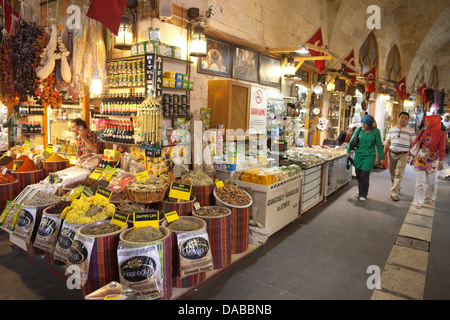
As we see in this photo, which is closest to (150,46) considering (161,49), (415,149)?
(161,49)

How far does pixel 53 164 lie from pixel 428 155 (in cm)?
652

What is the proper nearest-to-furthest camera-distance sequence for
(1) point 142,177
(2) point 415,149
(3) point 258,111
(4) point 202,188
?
(1) point 142,177
(4) point 202,188
(3) point 258,111
(2) point 415,149

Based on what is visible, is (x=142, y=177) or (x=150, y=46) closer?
(x=142, y=177)

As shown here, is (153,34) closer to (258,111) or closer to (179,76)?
(179,76)

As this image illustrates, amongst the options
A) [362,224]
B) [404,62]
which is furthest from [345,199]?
[404,62]

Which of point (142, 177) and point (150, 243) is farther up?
point (142, 177)

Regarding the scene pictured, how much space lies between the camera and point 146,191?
10.6ft

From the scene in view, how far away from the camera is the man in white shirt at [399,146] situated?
6582mm

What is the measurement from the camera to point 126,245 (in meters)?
2.44

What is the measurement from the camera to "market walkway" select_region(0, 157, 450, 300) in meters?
2.99

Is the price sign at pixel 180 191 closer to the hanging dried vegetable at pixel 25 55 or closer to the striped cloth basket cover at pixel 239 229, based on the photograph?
the striped cloth basket cover at pixel 239 229

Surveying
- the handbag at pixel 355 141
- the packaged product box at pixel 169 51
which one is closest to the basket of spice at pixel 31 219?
the packaged product box at pixel 169 51

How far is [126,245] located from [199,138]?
247 centimetres

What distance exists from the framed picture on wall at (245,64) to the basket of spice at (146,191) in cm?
301
